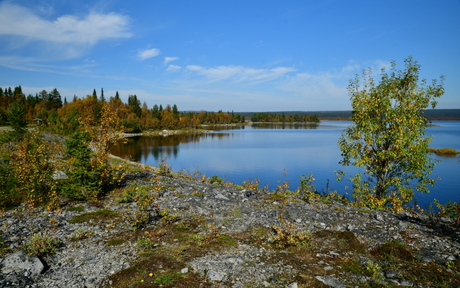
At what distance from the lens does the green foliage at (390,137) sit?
56.7 ft

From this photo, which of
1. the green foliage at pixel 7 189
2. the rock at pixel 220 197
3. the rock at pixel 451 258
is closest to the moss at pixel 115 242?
the rock at pixel 220 197

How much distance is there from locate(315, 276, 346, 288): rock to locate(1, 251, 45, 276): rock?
8333 mm

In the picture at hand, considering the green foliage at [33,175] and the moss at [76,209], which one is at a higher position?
the green foliage at [33,175]

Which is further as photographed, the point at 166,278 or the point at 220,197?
the point at 220,197

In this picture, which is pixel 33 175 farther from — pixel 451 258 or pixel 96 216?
pixel 451 258

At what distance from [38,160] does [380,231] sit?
17.4 meters

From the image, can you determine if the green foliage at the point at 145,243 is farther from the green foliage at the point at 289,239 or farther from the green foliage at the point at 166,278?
the green foliage at the point at 289,239

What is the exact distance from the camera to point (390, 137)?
1805cm

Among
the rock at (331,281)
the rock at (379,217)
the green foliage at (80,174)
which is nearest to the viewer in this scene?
the rock at (331,281)

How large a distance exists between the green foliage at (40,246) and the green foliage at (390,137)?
54.7 ft

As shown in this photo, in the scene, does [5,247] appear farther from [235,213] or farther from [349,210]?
[349,210]

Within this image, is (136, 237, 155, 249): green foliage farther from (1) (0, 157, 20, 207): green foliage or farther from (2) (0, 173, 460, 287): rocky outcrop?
(1) (0, 157, 20, 207): green foliage

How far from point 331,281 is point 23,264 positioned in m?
9.19

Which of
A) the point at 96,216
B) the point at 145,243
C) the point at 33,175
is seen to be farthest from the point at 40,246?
the point at 33,175
